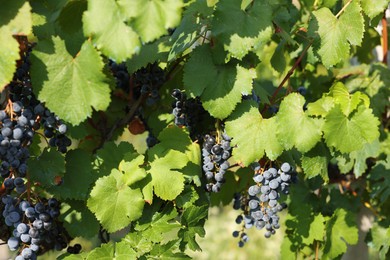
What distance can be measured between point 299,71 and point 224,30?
1148 millimetres

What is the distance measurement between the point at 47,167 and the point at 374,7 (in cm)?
120

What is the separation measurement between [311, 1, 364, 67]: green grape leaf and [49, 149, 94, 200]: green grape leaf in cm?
87

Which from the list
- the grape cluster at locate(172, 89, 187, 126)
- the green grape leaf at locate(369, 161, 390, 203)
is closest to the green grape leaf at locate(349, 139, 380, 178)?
the green grape leaf at locate(369, 161, 390, 203)

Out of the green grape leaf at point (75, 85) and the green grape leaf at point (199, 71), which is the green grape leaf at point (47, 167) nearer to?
the green grape leaf at point (75, 85)

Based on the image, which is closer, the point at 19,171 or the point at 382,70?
the point at 19,171

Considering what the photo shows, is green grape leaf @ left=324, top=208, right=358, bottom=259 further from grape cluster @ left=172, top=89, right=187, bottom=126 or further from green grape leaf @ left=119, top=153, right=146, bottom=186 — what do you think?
green grape leaf @ left=119, top=153, right=146, bottom=186

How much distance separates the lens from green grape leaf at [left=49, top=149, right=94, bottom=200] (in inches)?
74.6

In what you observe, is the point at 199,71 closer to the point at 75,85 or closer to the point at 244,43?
the point at 244,43

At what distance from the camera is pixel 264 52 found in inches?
116

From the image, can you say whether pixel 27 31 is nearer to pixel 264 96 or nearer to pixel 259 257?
pixel 264 96

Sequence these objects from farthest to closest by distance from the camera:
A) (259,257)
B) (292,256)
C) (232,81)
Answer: (259,257), (292,256), (232,81)

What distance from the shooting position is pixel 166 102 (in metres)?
2.34

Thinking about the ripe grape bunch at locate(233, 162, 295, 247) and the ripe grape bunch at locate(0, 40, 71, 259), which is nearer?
the ripe grape bunch at locate(0, 40, 71, 259)

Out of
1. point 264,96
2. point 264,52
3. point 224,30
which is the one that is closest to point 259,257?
point 264,52
